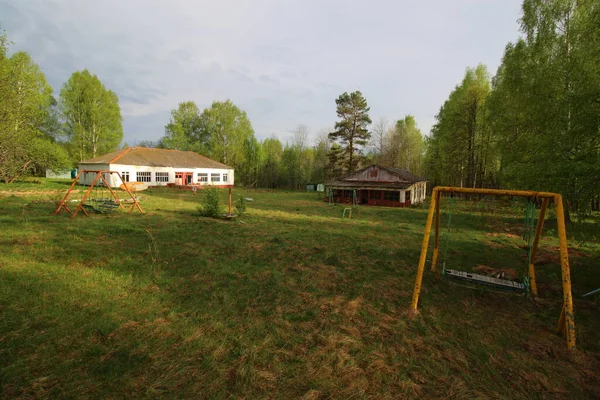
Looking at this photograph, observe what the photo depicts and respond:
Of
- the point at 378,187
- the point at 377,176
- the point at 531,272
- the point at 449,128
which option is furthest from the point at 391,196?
the point at 531,272

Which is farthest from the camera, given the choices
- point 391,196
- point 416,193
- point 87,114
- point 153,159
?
point 87,114

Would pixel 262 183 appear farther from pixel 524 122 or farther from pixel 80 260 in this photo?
pixel 80 260

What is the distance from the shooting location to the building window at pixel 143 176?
34.3m

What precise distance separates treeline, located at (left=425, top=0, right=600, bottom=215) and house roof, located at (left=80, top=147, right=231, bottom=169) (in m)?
34.1

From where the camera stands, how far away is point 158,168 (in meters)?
36.5

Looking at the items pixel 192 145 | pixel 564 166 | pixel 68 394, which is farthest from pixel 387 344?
pixel 192 145

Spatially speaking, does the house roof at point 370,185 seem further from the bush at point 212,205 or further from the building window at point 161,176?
the building window at point 161,176

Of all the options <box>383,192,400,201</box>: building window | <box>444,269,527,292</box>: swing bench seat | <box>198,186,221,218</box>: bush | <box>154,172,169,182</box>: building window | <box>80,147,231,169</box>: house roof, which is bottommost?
<box>444,269,527,292</box>: swing bench seat

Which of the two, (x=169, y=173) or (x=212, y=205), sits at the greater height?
(x=169, y=173)

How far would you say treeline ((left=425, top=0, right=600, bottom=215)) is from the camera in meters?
7.10

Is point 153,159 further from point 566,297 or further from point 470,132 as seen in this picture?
Answer: point 566,297

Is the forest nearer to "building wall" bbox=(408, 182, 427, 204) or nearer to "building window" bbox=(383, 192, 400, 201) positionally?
"building wall" bbox=(408, 182, 427, 204)

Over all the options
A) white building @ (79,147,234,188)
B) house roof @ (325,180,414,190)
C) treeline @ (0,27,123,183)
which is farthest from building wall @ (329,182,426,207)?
treeline @ (0,27,123,183)

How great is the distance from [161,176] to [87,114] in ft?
47.4
